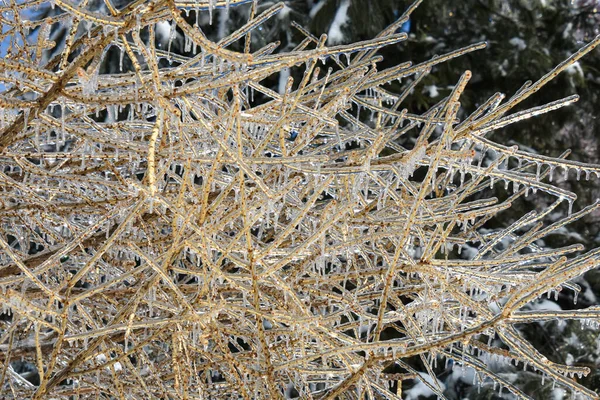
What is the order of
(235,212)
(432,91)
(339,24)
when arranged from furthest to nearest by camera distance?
1. (432,91)
2. (339,24)
3. (235,212)

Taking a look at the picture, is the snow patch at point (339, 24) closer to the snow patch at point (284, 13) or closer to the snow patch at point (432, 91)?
the snow patch at point (284, 13)

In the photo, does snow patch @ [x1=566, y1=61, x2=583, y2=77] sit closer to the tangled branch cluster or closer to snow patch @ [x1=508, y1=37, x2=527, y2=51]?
snow patch @ [x1=508, y1=37, x2=527, y2=51]

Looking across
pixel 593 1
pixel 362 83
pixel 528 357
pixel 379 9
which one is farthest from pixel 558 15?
pixel 528 357

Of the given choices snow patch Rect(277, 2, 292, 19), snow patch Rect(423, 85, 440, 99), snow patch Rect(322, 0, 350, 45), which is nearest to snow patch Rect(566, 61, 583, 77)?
snow patch Rect(423, 85, 440, 99)

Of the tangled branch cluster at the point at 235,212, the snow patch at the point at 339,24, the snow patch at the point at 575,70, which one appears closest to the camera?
the tangled branch cluster at the point at 235,212

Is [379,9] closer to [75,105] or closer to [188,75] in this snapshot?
[75,105]

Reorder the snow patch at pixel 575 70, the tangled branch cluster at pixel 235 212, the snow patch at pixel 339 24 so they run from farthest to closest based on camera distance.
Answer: the snow patch at pixel 575 70 → the snow patch at pixel 339 24 → the tangled branch cluster at pixel 235 212

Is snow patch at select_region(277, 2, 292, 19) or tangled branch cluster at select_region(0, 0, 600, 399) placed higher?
tangled branch cluster at select_region(0, 0, 600, 399)

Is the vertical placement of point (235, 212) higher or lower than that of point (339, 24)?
higher

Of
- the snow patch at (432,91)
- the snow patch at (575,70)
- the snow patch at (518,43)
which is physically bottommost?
the snow patch at (432,91)

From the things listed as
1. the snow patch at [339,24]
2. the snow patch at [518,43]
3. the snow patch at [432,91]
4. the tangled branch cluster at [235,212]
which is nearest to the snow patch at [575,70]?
the snow patch at [518,43]

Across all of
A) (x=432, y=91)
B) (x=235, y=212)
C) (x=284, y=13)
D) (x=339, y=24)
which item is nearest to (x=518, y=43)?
(x=432, y=91)

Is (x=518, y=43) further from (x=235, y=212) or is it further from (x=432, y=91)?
(x=235, y=212)
